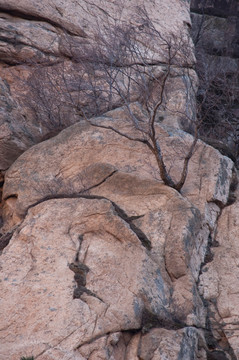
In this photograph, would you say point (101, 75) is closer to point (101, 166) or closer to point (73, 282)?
point (101, 166)

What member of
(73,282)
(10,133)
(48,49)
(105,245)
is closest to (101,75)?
(48,49)

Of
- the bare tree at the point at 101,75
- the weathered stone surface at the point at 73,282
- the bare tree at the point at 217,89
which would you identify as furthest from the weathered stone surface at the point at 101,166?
the bare tree at the point at 217,89

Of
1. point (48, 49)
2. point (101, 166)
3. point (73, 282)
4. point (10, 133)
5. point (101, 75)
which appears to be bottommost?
point (10, 133)

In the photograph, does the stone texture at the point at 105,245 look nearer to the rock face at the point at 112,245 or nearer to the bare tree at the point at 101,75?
the rock face at the point at 112,245

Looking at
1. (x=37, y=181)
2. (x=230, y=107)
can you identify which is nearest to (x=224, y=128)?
(x=230, y=107)

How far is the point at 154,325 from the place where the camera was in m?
6.67

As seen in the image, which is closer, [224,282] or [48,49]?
[224,282]

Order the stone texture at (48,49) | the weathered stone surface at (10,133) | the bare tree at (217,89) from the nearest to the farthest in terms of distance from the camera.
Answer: the weathered stone surface at (10,133)
the stone texture at (48,49)
the bare tree at (217,89)

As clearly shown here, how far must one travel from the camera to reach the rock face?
6.44 metres

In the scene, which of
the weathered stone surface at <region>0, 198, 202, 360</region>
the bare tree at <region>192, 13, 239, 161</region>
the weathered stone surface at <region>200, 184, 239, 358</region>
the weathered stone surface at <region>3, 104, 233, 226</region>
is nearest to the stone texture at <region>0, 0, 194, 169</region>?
the bare tree at <region>192, 13, 239, 161</region>

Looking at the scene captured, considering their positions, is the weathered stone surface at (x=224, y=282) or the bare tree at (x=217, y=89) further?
the bare tree at (x=217, y=89)

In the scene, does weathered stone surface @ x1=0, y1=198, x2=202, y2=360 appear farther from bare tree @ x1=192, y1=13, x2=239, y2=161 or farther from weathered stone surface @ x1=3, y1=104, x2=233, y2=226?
bare tree @ x1=192, y1=13, x2=239, y2=161

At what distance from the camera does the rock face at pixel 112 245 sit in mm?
6435

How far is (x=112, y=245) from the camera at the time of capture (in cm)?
739
